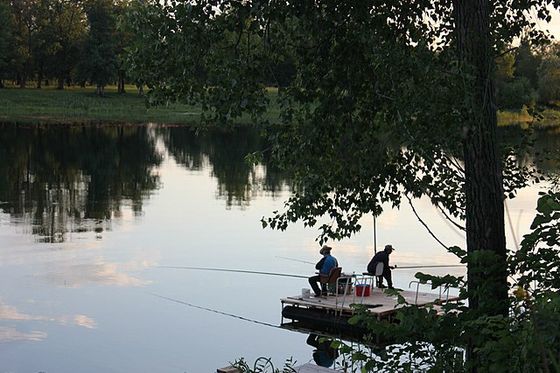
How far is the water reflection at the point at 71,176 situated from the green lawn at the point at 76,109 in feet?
34.8

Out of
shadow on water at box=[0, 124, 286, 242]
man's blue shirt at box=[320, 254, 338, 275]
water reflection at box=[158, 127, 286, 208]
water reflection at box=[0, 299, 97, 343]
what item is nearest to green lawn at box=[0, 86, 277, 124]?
shadow on water at box=[0, 124, 286, 242]

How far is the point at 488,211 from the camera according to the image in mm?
10328

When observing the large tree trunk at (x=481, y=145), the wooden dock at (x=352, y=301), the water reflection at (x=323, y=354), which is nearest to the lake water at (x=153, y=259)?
the water reflection at (x=323, y=354)

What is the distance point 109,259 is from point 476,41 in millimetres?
19303

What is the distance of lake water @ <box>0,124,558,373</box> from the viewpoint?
19.3 m

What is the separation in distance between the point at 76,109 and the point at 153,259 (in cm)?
6449

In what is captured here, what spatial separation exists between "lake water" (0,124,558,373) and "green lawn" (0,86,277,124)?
1265 inches

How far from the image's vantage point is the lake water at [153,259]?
1931 cm

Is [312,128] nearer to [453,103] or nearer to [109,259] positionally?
[453,103]

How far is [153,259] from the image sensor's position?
28500mm

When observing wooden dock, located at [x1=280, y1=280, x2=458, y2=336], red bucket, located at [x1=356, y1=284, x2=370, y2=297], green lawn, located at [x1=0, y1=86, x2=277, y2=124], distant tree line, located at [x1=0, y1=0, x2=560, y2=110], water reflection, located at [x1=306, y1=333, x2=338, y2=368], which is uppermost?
distant tree line, located at [x1=0, y1=0, x2=560, y2=110]

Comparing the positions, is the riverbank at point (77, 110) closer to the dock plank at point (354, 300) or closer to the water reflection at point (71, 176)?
the water reflection at point (71, 176)

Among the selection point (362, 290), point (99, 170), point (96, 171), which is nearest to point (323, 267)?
point (362, 290)

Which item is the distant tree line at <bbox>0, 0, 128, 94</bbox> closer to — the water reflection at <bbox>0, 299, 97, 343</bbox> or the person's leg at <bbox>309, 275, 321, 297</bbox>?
the water reflection at <bbox>0, 299, 97, 343</bbox>
